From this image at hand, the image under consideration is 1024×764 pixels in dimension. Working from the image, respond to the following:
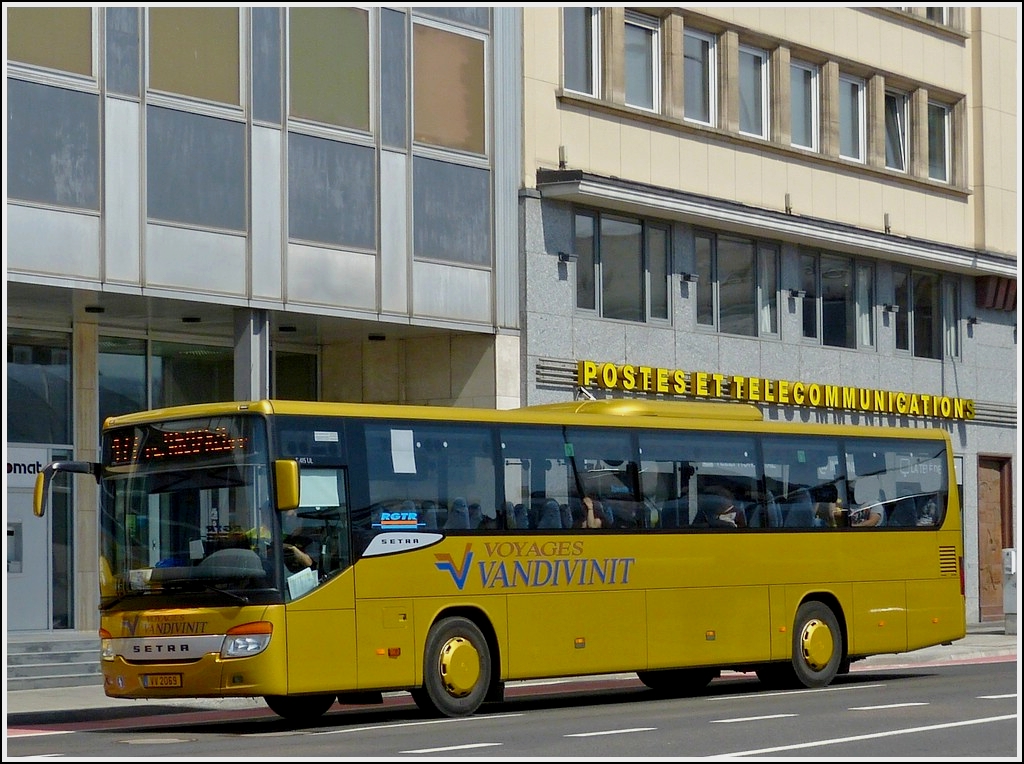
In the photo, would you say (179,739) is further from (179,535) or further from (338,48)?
(338,48)

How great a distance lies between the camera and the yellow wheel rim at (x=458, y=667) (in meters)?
18.4

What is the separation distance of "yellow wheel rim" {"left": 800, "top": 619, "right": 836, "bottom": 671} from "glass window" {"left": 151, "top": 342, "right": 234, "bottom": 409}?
10.5 meters

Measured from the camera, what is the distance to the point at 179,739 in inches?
653

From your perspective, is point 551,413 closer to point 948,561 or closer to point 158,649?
point 158,649

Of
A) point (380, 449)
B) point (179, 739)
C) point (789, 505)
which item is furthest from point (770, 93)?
point (179, 739)

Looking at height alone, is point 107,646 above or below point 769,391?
below

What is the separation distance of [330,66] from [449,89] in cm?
244

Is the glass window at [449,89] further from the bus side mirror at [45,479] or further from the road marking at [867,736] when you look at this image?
the road marking at [867,736]

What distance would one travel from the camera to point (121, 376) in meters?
28.2

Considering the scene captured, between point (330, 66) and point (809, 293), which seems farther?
point (809, 293)

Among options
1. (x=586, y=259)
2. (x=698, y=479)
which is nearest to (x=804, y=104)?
(x=586, y=259)

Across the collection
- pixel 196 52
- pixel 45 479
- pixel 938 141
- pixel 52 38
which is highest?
pixel 938 141

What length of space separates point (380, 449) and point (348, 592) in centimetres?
142

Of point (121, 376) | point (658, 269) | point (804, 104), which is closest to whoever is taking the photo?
point (121, 376)
